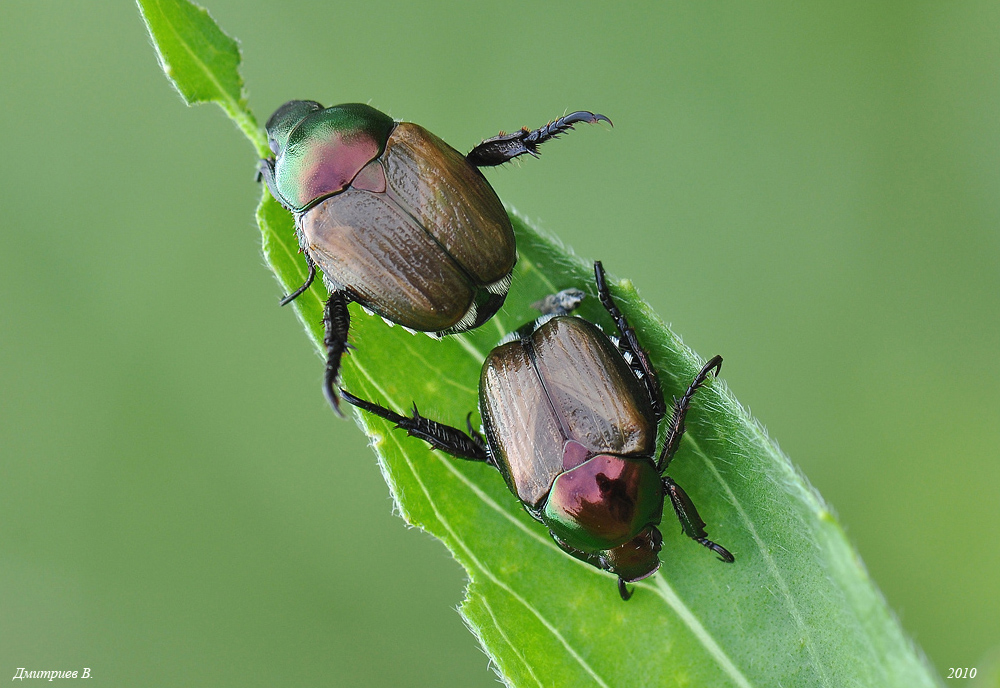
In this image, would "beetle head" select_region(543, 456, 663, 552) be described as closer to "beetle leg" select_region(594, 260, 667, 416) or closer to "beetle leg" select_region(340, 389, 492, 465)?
"beetle leg" select_region(594, 260, 667, 416)

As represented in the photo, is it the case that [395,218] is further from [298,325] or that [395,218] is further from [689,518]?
[298,325]

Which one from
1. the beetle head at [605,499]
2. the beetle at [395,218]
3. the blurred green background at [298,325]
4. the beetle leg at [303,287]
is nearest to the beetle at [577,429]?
the beetle head at [605,499]

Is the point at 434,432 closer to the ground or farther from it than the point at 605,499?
farther from it

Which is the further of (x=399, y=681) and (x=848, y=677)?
(x=399, y=681)

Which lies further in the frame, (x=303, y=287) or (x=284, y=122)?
(x=284, y=122)

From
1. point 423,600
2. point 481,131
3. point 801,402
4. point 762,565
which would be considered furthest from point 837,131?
point 423,600

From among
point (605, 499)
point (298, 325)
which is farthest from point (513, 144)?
point (298, 325)

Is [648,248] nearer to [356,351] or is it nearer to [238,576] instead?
[356,351]
